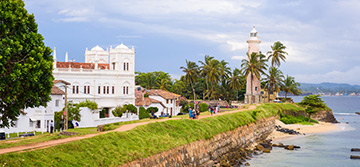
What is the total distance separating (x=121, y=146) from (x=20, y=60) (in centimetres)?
837

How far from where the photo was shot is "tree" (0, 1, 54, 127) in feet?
73.0

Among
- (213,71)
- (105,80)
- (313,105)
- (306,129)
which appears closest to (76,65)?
(105,80)

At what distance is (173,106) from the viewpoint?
7994cm

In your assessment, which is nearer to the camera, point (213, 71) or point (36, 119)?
point (36, 119)

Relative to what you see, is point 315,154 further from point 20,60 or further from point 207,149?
point 20,60

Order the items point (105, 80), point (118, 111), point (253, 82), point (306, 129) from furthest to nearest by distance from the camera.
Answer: point (253, 82), point (306, 129), point (105, 80), point (118, 111)

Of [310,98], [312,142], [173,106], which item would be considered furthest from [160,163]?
[310,98]

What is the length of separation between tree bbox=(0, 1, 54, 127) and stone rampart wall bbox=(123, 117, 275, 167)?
727 cm

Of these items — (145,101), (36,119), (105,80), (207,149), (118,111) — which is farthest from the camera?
(145,101)

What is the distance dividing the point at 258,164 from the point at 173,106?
41.8 metres

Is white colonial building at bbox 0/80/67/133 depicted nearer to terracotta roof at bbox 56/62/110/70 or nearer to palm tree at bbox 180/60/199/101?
terracotta roof at bbox 56/62/110/70

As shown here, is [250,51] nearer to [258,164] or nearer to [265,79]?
[265,79]

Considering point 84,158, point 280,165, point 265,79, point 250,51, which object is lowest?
point 280,165

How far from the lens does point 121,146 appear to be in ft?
88.4
